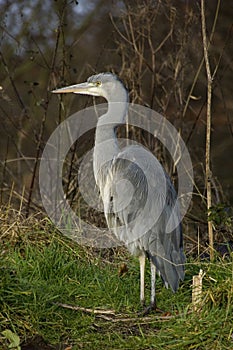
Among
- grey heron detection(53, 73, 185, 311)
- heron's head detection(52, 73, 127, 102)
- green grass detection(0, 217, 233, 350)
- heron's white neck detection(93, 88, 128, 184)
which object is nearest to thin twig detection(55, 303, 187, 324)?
green grass detection(0, 217, 233, 350)

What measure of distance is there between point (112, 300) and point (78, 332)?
516mm

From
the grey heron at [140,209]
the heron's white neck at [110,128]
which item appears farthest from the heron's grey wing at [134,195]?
the heron's white neck at [110,128]

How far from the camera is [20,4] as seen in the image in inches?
312

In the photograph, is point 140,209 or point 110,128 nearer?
point 140,209

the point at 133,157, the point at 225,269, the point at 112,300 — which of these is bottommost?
the point at 112,300

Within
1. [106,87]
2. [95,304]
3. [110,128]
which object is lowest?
[95,304]

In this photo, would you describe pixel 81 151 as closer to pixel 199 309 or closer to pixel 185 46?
pixel 185 46

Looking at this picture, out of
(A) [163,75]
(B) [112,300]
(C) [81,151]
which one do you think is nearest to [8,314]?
(B) [112,300]

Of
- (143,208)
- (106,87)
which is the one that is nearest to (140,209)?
(143,208)

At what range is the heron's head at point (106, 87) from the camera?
16.0ft

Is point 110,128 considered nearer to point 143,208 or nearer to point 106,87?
point 106,87

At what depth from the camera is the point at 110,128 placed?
4.83 m

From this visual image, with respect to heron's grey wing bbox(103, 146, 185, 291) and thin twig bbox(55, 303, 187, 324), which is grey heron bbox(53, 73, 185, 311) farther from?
thin twig bbox(55, 303, 187, 324)

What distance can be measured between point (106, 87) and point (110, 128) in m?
0.30
